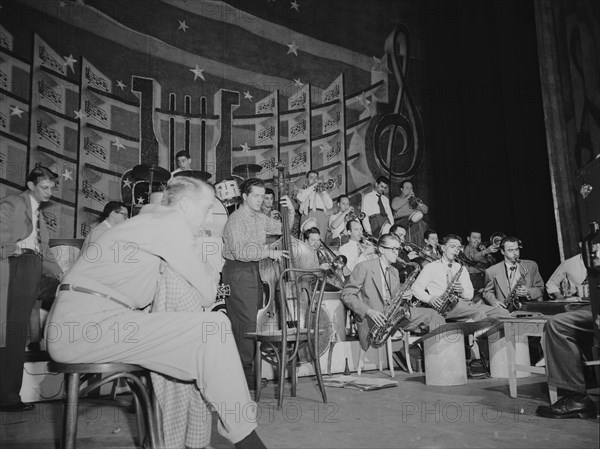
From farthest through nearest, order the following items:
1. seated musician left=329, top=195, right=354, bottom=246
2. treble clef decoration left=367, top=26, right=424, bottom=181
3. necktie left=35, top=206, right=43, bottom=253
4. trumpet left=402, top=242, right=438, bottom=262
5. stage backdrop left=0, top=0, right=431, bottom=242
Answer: treble clef decoration left=367, top=26, right=424, bottom=181
seated musician left=329, top=195, right=354, bottom=246
stage backdrop left=0, top=0, right=431, bottom=242
trumpet left=402, top=242, right=438, bottom=262
necktie left=35, top=206, right=43, bottom=253

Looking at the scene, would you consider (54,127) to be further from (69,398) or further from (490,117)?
(490,117)

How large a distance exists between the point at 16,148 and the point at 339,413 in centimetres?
618

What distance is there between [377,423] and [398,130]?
882cm

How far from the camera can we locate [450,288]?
5.27 m

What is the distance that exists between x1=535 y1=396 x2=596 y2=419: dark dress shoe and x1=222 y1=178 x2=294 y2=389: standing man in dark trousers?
208 centimetres

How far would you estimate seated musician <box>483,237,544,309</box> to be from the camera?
18.7 ft

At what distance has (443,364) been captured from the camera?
430cm

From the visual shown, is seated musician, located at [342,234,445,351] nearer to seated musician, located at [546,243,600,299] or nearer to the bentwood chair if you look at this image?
the bentwood chair

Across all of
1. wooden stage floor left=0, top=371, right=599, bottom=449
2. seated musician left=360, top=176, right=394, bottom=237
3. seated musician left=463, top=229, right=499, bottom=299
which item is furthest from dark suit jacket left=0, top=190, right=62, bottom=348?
seated musician left=360, top=176, right=394, bottom=237

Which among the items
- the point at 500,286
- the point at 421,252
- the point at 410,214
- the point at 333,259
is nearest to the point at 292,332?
the point at 333,259

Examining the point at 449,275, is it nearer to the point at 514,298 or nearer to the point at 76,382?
the point at 514,298

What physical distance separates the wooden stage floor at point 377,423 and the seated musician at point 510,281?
175cm

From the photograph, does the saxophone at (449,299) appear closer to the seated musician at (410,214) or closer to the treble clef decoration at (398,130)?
the seated musician at (410,214)

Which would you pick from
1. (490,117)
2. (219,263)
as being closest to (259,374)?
(219,263)
